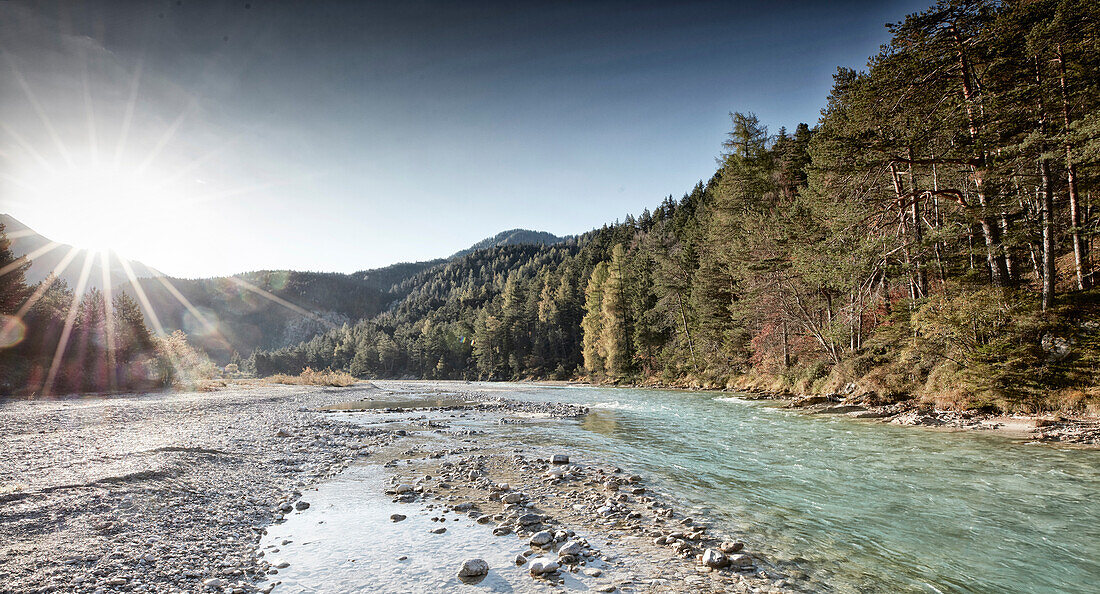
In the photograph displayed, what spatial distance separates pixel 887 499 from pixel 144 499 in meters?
12.8

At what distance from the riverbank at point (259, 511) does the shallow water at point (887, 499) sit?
79cm

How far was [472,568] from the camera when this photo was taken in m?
4.87

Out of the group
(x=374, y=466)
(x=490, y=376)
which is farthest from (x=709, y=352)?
(x=490, y=376)

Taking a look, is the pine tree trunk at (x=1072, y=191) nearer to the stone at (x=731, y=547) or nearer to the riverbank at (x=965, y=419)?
the riverbank at (x=965, y=419)

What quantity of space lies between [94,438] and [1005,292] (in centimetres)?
2907

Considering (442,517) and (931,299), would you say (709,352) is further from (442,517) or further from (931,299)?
(442,517)

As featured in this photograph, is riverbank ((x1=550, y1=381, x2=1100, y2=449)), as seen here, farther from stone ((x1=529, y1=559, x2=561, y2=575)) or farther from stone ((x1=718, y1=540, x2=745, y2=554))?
stone ((x1=529, y1=559, x2=561, y2=575))

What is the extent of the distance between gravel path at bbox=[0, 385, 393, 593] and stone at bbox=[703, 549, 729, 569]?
5.26m

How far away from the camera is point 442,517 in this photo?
22.4ft

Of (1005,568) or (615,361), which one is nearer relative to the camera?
(1005,568)

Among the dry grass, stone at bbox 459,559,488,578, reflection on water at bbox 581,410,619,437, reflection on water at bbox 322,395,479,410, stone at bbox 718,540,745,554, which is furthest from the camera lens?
the dry grass

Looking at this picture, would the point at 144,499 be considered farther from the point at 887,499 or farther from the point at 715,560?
the point at 887,499

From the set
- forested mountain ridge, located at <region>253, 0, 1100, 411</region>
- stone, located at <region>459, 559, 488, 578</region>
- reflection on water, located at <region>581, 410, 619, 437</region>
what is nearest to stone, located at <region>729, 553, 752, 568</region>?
stone, located at <region>459, 559, 488, 578</region>

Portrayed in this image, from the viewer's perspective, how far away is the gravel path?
4543mm
